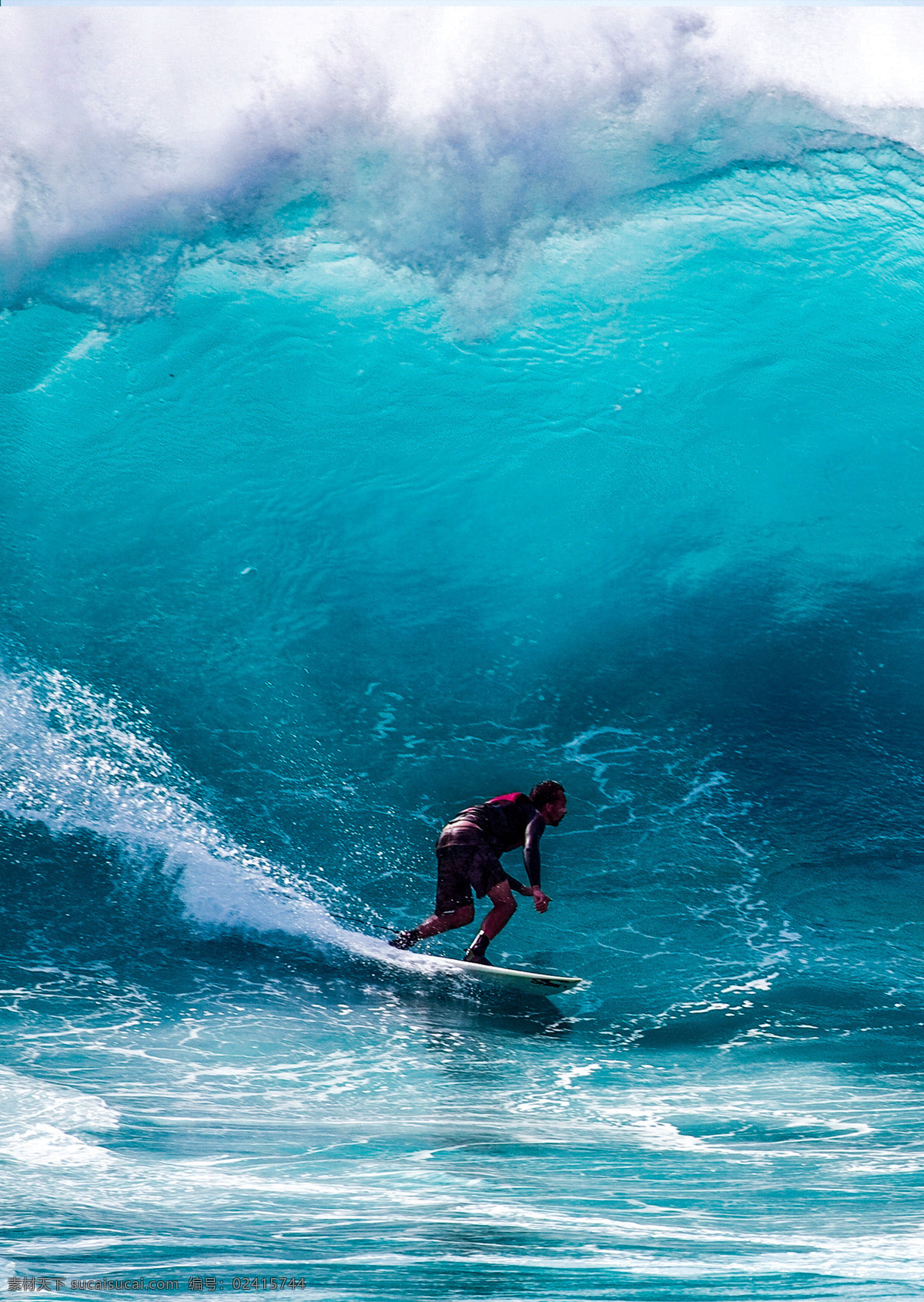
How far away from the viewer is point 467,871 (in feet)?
17.7

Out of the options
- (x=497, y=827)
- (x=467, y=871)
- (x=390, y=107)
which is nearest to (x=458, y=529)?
(x=390, y=107)

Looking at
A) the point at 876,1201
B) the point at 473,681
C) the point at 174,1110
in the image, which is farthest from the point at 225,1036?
the point at 473,681

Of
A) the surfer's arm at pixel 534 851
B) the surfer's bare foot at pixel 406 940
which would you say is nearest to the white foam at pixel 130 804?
the surfer's bare foot at pixel 406 940

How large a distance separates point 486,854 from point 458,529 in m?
3.98

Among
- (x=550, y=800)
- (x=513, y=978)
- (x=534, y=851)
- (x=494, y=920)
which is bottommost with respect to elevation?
(x=513, y=978)

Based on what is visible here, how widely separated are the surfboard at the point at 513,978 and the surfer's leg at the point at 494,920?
0.17ft

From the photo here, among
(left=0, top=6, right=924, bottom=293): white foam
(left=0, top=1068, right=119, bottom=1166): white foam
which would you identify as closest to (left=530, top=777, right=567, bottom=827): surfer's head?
(left=0, top=1068, right=119, bottom=1166): white foam

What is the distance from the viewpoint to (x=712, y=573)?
28.2ft

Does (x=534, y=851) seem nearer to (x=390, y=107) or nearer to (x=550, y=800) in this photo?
(x=550, y=800)

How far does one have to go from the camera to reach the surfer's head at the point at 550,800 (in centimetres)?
533

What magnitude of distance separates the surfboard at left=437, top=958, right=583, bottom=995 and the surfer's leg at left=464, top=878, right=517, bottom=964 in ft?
0.17

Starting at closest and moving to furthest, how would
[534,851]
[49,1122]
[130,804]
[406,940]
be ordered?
[49,1122], [534,851], [406,940], [130,804]

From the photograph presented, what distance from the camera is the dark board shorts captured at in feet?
17.7

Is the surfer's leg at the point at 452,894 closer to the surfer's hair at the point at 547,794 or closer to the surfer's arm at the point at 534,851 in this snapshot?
the surfer's arm at the point at 534,851
